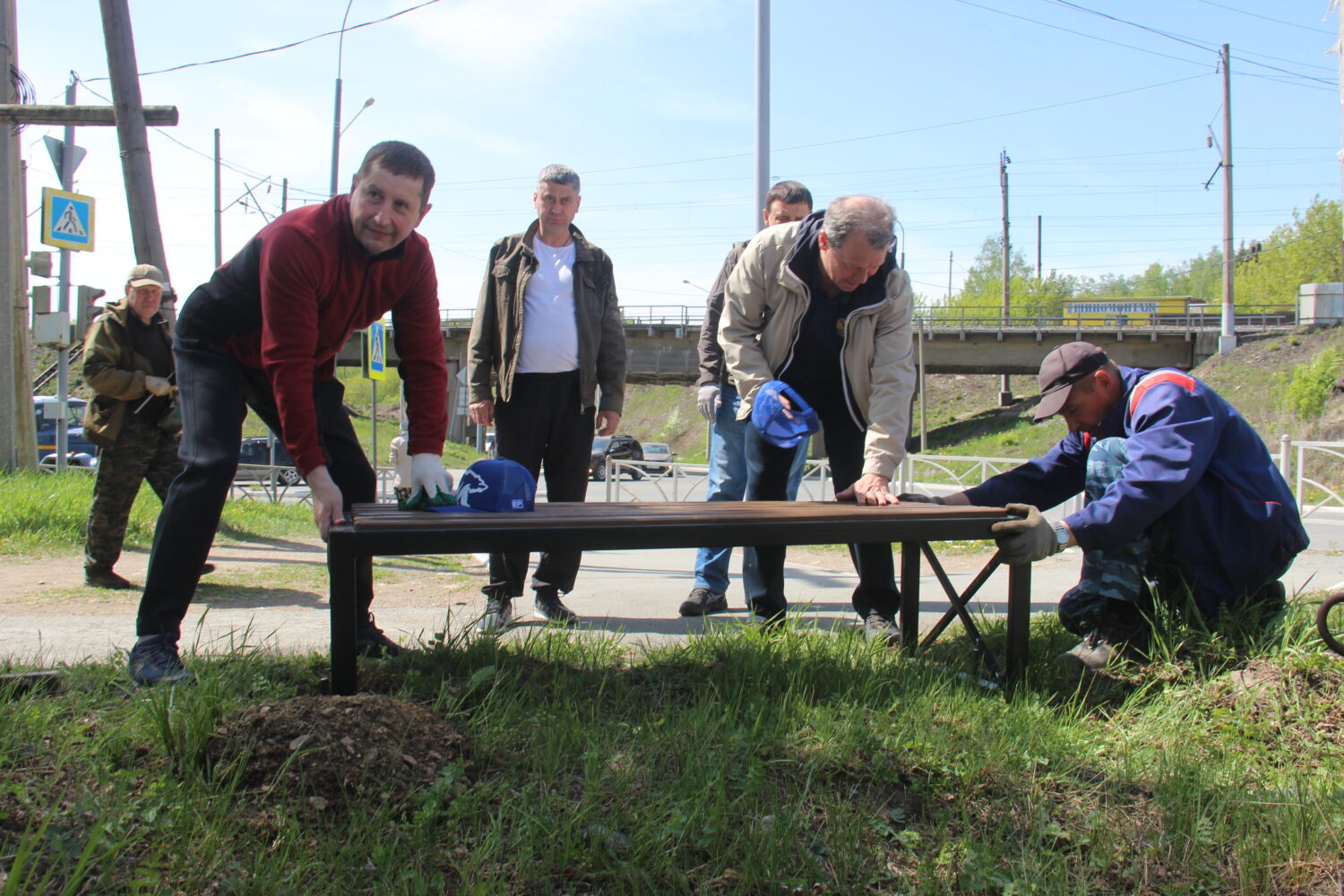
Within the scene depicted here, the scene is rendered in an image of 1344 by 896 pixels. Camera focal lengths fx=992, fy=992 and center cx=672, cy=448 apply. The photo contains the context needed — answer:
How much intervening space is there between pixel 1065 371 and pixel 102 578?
4.66 metres

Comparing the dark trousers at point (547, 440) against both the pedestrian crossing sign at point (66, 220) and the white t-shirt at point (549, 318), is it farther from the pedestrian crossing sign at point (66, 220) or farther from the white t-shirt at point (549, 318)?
the pedestrian crossing sign at point (66, 220)

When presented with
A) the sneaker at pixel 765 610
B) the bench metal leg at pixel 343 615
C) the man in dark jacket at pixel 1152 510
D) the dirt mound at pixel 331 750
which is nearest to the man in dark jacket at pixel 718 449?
the sneaker at pixel 765 610

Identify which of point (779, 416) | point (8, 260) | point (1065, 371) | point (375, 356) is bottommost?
point (779, 416)

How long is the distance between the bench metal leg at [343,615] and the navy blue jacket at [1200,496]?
2162 millimetres

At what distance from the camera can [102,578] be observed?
5066mm

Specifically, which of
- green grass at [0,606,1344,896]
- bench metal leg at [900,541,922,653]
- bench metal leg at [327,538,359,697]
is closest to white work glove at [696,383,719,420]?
bench metal leg at [900,541,922,653]

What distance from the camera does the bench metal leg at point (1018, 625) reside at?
10.1 ft

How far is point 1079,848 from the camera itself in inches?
83.1

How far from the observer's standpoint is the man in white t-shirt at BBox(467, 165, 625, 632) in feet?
14.5

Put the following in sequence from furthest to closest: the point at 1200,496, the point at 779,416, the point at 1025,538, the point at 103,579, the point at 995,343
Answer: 1. the point at 995,343
2. the point at 103,579
3. the point at 779,416
4. the point at 1200,496
5. the point at 1025,538

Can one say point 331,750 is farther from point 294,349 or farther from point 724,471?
point 724,471

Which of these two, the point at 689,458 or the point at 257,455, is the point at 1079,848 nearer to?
→ the point at 257,455

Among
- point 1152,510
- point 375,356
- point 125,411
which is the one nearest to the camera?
point 1152,510

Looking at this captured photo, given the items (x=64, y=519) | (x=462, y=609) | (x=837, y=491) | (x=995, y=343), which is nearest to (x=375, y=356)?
(x=64, y=519)
